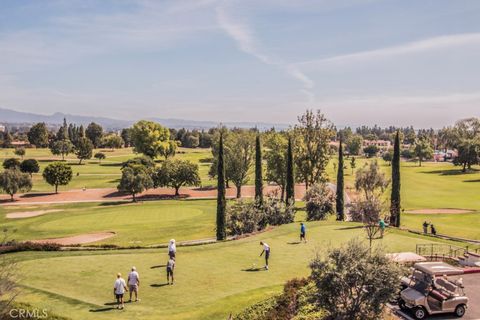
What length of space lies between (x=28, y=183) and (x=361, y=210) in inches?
2506

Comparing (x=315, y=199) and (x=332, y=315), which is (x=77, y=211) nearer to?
(x=315, y=199)

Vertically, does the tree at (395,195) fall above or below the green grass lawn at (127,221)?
above

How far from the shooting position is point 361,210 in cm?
3169

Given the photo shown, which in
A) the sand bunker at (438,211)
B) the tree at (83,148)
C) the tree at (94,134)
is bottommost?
the sand bunker at (438,211)

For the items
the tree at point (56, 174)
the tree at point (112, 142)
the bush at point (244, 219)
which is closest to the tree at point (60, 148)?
the tree at point (112, 142)

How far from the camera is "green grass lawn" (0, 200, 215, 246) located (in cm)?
4654

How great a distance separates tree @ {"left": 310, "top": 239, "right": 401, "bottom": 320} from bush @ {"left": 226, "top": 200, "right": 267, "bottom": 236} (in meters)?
25.1

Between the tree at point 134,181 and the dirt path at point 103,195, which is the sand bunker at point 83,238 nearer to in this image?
the tree at point 134,181

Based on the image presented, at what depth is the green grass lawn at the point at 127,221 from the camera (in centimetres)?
4654

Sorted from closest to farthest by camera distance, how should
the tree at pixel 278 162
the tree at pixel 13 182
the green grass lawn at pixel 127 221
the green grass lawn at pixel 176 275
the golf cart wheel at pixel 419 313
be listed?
the golf cart wheel at pixel 419 313 < the green grass lawn at pixel 176 275 < the green grass lawn at pixel 127 221 < the tree at pixel 278 162 < the tree at pixel 13 182

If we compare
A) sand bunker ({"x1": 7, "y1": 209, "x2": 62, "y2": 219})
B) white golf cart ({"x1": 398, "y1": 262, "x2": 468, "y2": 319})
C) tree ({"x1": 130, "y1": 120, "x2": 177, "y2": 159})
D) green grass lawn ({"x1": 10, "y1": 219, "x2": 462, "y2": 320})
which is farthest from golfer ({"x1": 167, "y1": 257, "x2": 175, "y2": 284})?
tree ({"x1": 130, "y1": 120, "x2": 177, "y2": 159})

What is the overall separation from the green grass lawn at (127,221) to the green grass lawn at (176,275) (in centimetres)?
1070

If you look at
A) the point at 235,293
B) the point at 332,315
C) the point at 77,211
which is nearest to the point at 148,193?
the point at 77,211

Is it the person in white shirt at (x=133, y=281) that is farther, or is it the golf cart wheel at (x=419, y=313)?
the person in white shirt at (x=133, y=281)
